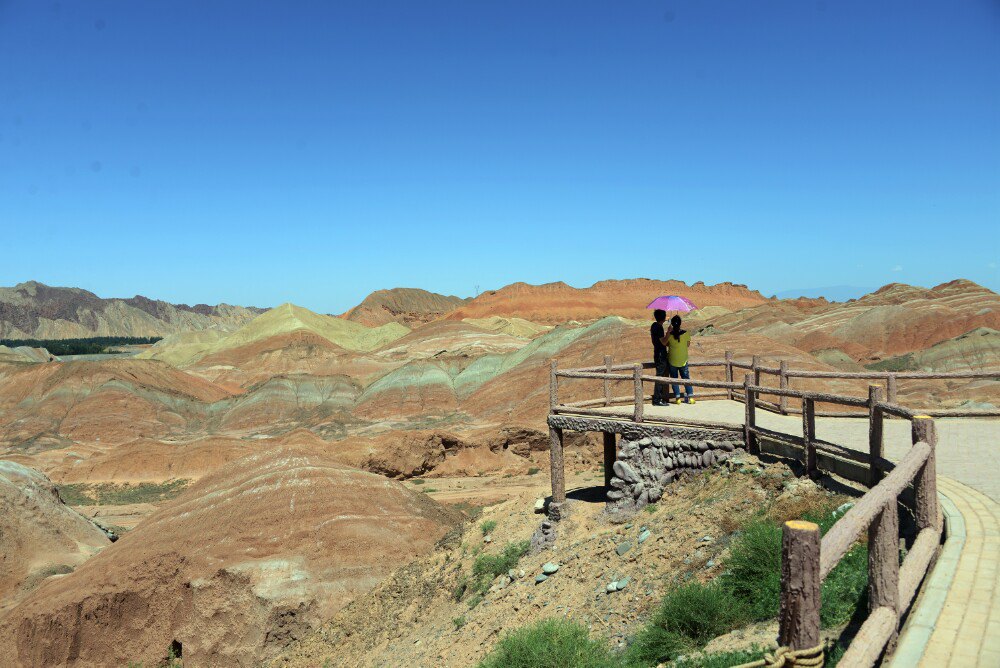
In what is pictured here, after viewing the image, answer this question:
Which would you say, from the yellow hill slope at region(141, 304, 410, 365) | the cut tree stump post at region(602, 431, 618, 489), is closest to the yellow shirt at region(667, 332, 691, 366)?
the cut tree stump post at region(602, 431, 618, 489)

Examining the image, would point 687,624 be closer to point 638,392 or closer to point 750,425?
point 750,425

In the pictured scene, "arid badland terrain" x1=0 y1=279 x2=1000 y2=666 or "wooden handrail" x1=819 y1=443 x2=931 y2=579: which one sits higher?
"wooden handrail" x1=819 y1=443 x2=931 y2=579

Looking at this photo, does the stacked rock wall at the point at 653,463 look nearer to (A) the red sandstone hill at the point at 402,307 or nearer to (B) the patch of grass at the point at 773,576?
(B) the patch of grass at the point at 773,576

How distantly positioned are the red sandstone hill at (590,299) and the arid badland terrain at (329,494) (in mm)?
44852

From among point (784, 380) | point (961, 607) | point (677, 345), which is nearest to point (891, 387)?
point (784, 380)

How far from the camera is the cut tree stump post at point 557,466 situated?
12.2 m

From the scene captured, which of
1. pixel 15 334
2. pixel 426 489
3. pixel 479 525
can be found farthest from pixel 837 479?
pixel 15 334

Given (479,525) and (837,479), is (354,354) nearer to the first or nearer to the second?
(479,525)

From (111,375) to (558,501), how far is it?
144 feet

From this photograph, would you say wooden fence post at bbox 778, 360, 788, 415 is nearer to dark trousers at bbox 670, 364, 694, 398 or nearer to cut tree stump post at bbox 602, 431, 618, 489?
dark trousers at bbox 670, 364, 694, 398

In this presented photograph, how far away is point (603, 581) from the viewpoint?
30.6 ft

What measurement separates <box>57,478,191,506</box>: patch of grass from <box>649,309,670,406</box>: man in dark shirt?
2216 cm

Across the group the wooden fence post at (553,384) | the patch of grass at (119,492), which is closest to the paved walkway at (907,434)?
the wooden fence post at (553,384)

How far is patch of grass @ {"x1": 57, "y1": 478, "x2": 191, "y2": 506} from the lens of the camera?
27.2 meters
